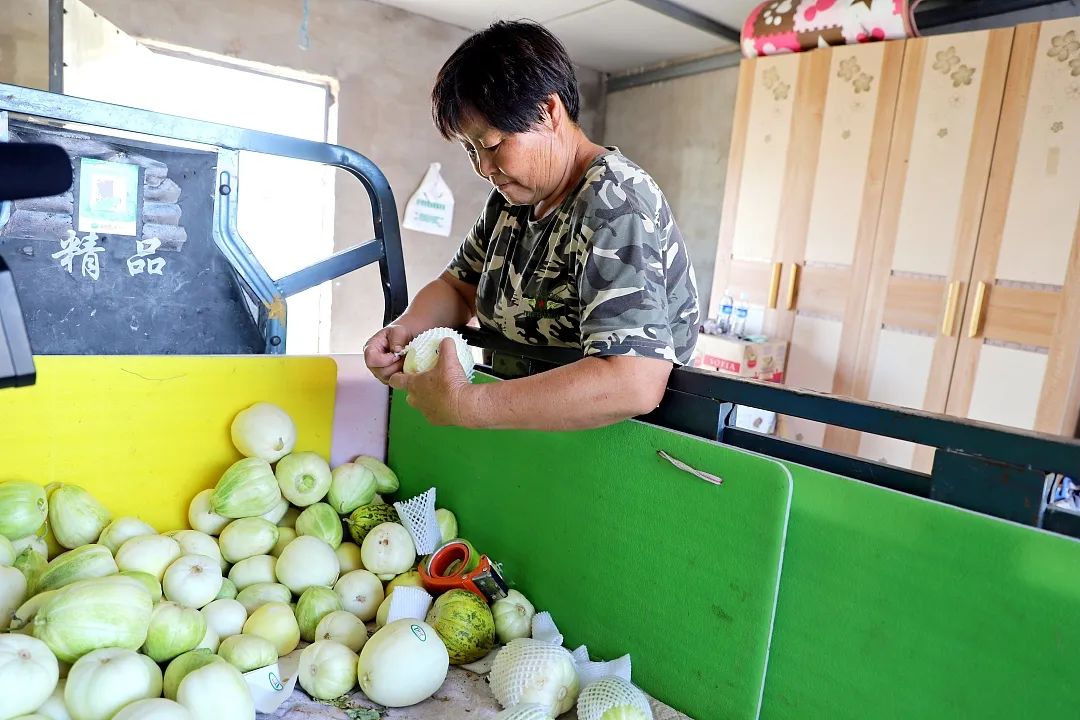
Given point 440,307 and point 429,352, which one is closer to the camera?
point 429,352

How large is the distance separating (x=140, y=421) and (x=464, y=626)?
2.63ft

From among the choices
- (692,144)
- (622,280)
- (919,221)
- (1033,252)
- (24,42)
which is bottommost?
(622,280)

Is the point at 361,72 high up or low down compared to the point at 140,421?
up

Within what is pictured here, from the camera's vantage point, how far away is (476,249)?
1.69 metres

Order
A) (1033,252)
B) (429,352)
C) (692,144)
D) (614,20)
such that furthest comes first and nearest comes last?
(692,144) → (614,20) → (1033,252) → (429,352)

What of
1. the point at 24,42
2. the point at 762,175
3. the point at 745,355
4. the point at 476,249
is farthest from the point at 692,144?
the point at 24,42

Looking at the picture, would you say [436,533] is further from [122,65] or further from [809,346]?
[122,65]

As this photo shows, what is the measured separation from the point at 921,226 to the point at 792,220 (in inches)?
27.4

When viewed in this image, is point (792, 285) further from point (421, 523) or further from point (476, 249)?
point (421, 523)

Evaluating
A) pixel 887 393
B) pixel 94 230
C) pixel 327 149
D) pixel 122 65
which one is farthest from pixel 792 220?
pixel 122 65

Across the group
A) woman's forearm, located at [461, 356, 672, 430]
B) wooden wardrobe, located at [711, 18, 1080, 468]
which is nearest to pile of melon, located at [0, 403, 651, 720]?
woman's forearm, located at [461, 356, 672, 430]

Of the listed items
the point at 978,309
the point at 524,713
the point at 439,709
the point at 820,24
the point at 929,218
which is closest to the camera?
the point at 524,713

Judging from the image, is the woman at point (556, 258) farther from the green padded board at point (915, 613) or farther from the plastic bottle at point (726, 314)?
the plastic bottle at point (726, 314)

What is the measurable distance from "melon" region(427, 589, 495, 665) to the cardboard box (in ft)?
8.90
